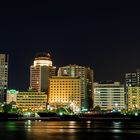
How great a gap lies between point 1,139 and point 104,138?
17346 mm

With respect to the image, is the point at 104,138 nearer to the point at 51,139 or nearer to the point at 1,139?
the point at 51,139

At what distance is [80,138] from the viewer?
78.5m

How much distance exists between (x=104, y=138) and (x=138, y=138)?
5.73 meters

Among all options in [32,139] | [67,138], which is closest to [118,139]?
[67,138]

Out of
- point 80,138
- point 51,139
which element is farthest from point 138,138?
point 51,139

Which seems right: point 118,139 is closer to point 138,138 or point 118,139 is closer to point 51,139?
point 138,138

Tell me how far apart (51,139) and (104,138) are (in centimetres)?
949

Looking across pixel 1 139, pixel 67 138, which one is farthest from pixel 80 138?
pixel 1 139

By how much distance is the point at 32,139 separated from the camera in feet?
247

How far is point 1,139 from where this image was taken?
7444 cm

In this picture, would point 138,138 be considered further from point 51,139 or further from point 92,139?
point 51,139

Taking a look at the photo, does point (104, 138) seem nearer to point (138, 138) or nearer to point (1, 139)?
point (138, 138)

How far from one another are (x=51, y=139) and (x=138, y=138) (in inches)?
573

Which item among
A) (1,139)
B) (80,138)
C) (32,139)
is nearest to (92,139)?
(80,138)
